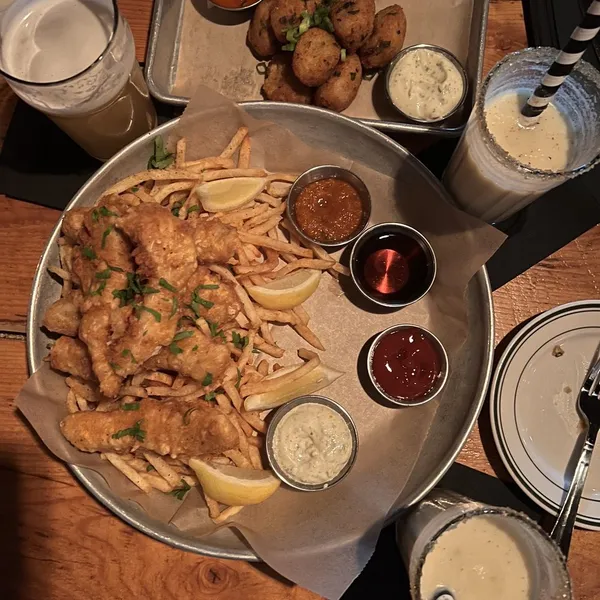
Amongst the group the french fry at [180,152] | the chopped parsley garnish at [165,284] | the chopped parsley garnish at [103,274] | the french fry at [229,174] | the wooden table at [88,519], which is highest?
the french fry at [180,152]

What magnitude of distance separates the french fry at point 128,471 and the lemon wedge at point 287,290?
0.88 meters

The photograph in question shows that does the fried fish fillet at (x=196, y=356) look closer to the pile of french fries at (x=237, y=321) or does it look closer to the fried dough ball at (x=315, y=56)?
the pile of french fries at (x=237, y=321)

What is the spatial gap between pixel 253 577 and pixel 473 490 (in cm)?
106

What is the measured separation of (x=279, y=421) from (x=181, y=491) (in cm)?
51

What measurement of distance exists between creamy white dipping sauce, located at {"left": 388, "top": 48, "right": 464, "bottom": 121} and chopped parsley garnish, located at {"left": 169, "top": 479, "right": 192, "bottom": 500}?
2030mm

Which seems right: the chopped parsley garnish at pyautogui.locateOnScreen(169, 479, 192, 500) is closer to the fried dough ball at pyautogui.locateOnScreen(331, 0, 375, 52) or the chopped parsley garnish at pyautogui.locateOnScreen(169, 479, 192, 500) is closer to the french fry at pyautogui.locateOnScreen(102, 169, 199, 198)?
the french fry at pyautogui.locateOnScreen(102, 169, 199, 198)

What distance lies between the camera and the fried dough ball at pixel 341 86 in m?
2.73

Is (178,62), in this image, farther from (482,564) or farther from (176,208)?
(482,564)

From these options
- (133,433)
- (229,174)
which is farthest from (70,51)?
(133,433)

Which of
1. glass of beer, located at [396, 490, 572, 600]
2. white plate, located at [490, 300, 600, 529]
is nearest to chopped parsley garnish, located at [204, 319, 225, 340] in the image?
glass of beer, located at [396, 490, 572, 600]

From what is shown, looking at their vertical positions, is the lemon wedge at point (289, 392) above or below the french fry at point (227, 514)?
above

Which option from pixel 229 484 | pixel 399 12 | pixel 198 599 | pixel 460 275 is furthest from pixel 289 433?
pixel 399 12

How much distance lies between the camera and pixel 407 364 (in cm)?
243

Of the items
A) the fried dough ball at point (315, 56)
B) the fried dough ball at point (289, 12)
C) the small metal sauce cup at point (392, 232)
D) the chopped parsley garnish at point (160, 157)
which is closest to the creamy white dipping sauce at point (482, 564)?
the small metal sauce cup at point (392, 232)
